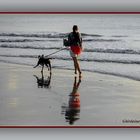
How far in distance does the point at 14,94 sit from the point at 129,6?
115 centimetres

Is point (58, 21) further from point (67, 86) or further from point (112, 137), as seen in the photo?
point (112, 137)

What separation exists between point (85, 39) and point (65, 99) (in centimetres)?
51

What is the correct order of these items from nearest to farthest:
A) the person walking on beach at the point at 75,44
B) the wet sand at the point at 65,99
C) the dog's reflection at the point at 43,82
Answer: the wet sand at the point at 65,99
the person walking on beach at the point at 75,44
the dog's reflection at the point at 43,82

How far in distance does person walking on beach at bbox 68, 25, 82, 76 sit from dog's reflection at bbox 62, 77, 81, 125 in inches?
5.3

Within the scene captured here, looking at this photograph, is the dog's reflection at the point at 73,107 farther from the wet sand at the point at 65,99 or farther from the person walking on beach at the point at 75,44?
the person walking on beach at the point at 75,44

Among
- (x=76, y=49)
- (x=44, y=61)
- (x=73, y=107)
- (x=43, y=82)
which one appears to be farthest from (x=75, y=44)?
(x=73, y=107)

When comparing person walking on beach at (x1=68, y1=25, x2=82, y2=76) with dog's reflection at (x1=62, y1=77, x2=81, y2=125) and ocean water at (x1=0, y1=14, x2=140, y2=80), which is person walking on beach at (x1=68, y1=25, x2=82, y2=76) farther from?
dog's reflection at (x1=62, y1=77, x2=81, y2=125)

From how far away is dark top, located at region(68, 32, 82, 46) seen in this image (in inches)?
243

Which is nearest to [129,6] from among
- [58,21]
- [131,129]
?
[58,21]

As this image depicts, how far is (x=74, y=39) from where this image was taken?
20.4 feet

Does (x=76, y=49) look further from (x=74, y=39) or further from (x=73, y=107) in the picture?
(x=73, y=107)

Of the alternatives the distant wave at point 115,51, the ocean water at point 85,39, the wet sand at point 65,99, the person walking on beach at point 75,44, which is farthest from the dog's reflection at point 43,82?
the distant wave at point 115,51

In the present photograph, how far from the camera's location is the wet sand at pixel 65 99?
237 inches

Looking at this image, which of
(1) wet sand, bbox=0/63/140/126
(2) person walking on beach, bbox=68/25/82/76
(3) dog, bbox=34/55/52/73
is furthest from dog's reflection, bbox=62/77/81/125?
(3) dog, bbox=34/55/52/73
